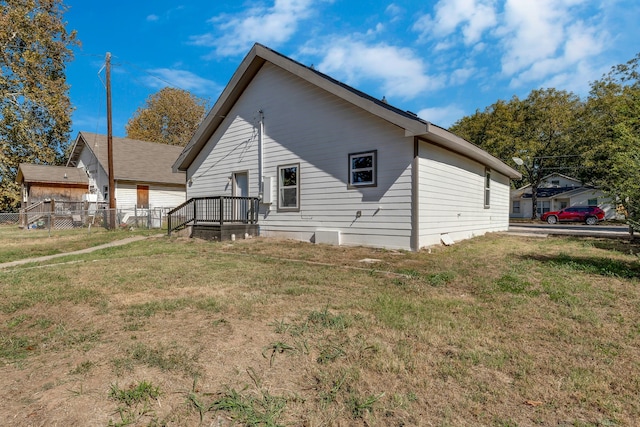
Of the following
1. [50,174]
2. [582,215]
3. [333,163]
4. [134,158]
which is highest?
[134,158]


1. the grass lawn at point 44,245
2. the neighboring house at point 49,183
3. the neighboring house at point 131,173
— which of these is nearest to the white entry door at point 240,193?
the grass lawn at point 44,245

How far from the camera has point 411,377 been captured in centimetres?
251

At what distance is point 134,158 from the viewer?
23766 millimetres

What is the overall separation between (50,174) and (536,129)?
41.0 meters

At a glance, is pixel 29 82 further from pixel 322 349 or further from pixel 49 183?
pixel 322 349

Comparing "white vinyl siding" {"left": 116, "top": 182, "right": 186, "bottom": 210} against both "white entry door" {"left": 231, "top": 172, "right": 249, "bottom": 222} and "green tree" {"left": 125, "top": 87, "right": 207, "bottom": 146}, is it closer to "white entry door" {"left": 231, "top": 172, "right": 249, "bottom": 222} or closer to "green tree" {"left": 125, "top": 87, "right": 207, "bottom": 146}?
"white entry door" {"left": 231, "top": 172, "right": 249, "bottom": 222}

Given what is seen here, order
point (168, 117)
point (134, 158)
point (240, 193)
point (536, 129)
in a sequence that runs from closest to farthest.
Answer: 1. point (240, 193)
2. point (134, 158)
3. point (536, 129)
4. point (168, 117)

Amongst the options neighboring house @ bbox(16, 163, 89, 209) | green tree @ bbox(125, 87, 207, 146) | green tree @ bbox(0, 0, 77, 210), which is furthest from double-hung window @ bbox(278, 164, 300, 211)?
green tree @ bbox(125, 87, 207, 146)

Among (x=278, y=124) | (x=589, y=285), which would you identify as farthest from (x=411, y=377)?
(x=278, y=124)

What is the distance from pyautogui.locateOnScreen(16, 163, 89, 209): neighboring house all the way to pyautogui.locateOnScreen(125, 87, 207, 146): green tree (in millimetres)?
15901

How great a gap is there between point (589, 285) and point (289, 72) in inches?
385

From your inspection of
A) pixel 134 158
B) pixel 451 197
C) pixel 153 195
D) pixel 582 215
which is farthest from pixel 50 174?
pixel 582 215

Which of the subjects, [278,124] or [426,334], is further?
[278,124]

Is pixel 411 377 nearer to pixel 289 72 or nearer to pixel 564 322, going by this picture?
pixel 564 322
